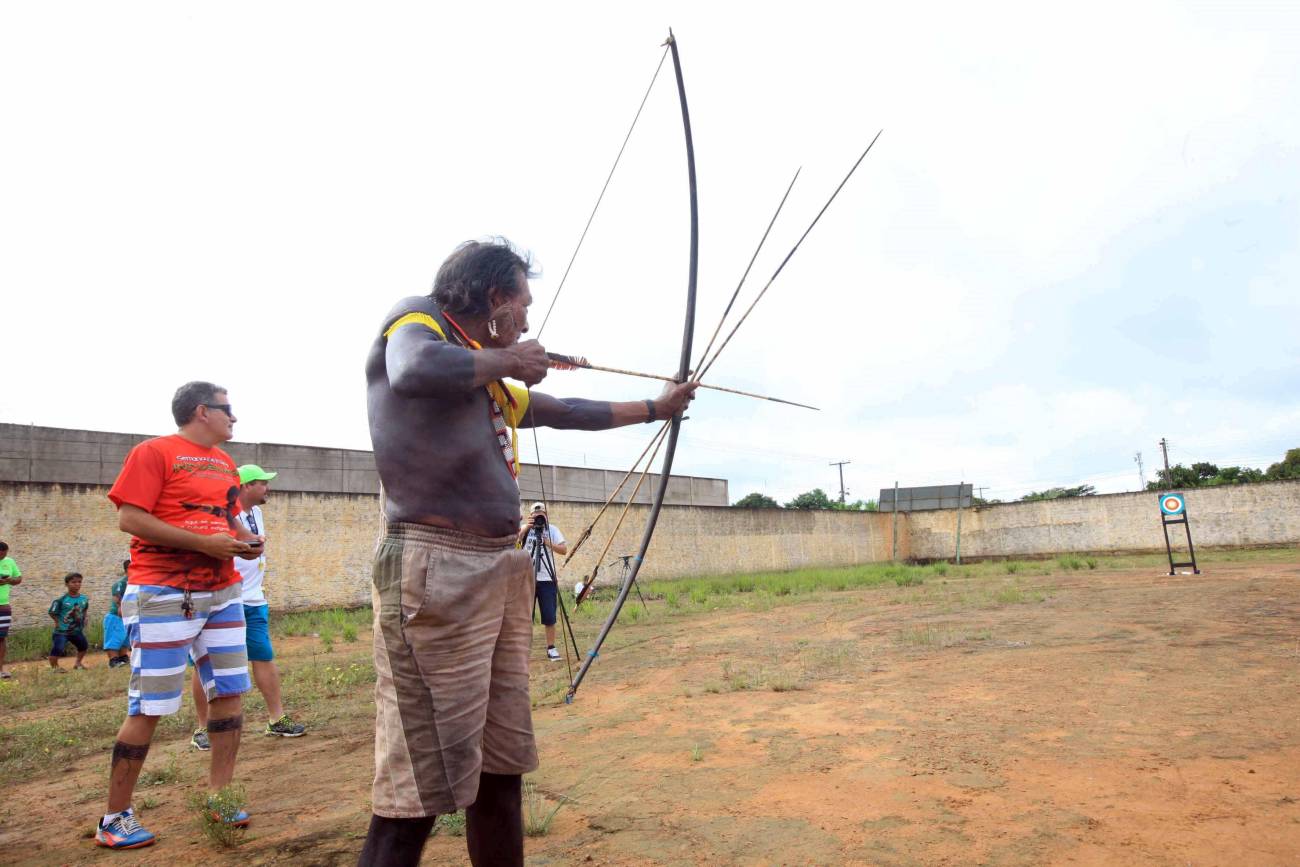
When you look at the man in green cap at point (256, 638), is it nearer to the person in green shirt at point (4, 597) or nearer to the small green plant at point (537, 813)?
the small green plant at point (537, 813)

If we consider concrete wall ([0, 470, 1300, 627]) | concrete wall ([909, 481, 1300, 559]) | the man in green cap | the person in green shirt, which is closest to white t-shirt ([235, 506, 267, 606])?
the man in green cap

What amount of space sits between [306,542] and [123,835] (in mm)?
13049

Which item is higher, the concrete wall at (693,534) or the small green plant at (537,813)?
the concrete wall at (693,534)

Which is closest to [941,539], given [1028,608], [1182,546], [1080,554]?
[1080,554]

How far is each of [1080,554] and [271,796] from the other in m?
29.6

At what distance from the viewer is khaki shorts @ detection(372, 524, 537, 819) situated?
1787 millimetres

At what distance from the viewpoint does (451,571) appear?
6.13 ft

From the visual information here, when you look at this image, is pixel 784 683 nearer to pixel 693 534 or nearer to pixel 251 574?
pixel 251 574

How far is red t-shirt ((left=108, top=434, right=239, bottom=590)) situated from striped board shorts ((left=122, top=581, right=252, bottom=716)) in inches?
2.3

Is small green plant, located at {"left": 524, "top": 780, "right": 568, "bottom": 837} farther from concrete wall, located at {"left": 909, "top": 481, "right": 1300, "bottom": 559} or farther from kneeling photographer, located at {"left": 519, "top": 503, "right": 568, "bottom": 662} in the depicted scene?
concrete wall, located at {"left": 909, "top": 481, "right": 1300, "bottom": 559}

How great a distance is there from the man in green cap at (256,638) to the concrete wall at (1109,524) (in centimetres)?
2835

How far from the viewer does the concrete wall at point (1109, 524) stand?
25.0 metres

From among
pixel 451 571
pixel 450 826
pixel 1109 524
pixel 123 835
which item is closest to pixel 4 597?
pixel 123 835

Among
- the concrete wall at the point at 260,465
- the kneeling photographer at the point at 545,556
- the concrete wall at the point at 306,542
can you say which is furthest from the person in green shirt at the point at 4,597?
the concrete wall at the point at 260,465
